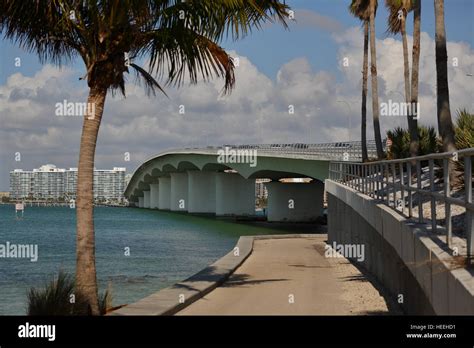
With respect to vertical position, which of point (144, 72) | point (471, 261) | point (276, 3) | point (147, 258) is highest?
point (276, 3)

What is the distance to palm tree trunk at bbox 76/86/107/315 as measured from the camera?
41.6 feet

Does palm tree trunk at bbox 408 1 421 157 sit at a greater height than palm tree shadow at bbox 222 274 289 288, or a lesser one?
greater

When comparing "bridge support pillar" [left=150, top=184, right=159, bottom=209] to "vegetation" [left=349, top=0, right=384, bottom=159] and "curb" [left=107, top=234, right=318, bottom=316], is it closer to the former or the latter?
"vegetation" [left=349, top=0, right=384, bottom=159]

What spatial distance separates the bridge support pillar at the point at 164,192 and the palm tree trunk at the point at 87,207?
4850 inches

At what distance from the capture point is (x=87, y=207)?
12758mm

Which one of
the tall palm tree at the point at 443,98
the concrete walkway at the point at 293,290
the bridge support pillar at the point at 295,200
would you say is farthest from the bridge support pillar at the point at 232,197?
the tall palm tree at the point at 443,98

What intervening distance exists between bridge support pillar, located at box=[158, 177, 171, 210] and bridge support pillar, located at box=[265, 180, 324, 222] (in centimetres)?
5043

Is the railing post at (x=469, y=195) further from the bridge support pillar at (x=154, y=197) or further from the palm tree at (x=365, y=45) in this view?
the bridge support pillar at (x=154, y=197)

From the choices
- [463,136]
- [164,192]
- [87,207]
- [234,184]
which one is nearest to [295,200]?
[234,184]

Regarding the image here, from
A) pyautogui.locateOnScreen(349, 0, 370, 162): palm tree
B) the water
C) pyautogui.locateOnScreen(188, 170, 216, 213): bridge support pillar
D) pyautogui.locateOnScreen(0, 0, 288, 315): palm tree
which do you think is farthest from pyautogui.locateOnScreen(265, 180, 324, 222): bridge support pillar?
pyautogui.locateOnScreen(0, 0, 288, 315): palm tree

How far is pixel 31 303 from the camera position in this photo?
1207cm
